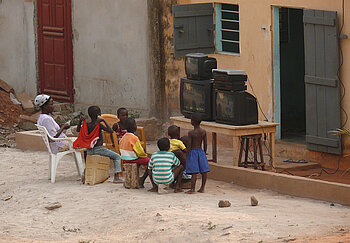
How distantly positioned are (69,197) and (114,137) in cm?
154

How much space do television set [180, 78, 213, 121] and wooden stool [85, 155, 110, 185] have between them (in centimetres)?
162

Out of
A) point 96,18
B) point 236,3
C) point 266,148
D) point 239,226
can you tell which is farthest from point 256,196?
point 96,18

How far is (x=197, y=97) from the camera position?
12305 mm

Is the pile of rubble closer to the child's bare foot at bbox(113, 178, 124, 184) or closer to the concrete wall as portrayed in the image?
the concrete wall

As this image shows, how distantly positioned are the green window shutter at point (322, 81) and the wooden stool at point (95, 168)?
3.13m

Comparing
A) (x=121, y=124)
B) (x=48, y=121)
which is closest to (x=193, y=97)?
(x=121, y=124)

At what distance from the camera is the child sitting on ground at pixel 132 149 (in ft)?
36.6

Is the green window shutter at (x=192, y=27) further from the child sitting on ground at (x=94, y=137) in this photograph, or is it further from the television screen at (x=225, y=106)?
the child sitting on ground at (x=94, y=137)

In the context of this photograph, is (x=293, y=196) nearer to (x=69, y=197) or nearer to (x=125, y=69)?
(x=69, y=197)

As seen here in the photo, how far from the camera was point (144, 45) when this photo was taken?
15328mm

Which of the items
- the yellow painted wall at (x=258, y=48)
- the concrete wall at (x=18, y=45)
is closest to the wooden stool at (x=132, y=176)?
the yellow painted wall at (x=258, y=48)

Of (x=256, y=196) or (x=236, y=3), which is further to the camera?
(x=236, y=3)

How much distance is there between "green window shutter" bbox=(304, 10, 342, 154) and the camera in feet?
39.5

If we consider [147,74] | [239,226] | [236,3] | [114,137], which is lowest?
[239,226]
